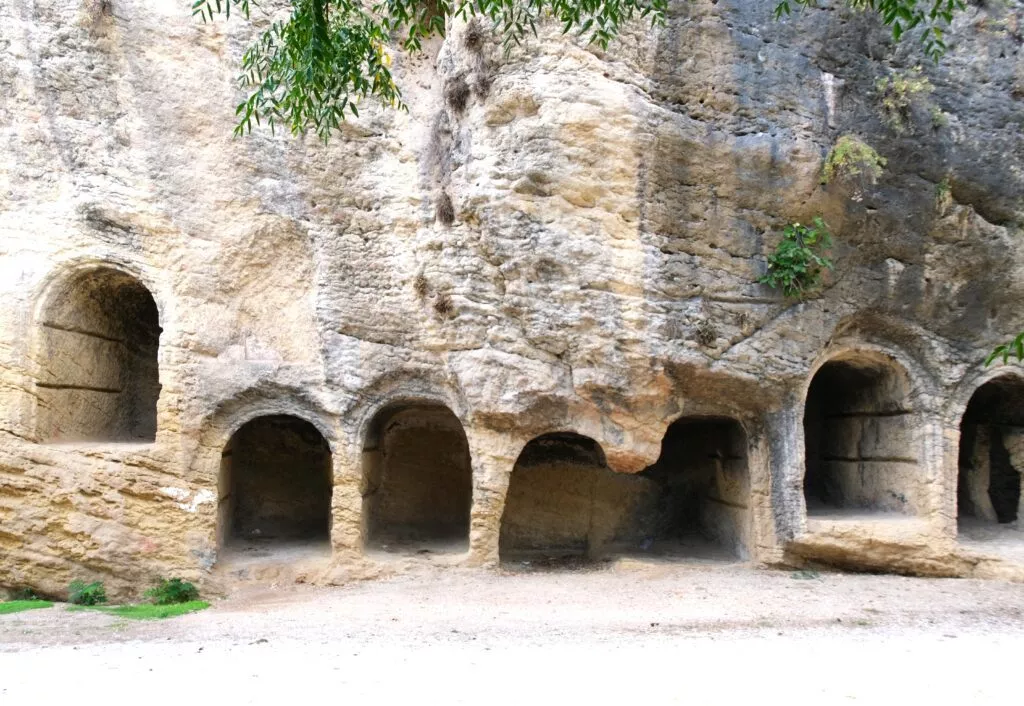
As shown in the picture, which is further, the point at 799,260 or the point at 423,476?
the point at 423,476

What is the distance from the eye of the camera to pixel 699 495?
401 inches

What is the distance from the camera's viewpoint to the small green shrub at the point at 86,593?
7426mm

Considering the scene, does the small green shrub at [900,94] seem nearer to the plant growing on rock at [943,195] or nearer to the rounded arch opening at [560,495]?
the plant growing on rock at [943,195]

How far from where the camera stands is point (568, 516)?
1002 centimetres

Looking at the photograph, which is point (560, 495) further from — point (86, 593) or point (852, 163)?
point (86, 593)

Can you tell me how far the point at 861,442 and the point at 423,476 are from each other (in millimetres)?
5829

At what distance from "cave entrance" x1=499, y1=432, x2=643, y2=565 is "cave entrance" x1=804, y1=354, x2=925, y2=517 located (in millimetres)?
2684

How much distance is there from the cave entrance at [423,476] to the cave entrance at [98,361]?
3.14m

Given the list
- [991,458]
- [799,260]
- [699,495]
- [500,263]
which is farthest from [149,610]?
[991,458]

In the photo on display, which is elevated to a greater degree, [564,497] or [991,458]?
[991,458]

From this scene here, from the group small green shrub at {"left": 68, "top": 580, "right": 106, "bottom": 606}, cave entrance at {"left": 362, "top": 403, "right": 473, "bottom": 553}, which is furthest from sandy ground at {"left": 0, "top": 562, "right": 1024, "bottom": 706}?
cave entrance at {"left": 362, "top": 403, "right": 473, "bottom": 553}

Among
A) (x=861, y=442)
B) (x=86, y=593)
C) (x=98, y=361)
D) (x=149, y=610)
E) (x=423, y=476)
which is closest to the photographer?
(x=149, y=610)

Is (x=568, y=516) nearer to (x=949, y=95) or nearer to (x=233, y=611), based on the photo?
(x=233, y=611)

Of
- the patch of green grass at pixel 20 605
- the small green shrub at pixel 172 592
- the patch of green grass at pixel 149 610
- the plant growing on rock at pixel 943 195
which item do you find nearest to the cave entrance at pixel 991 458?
the plant growing on rock at pixel 943 195
